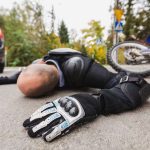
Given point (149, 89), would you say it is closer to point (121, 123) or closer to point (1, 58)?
point (121, 123)

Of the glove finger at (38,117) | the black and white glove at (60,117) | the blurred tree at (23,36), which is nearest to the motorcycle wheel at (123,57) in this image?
the black and white glove at (60,117)

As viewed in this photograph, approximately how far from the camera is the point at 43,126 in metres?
1.32

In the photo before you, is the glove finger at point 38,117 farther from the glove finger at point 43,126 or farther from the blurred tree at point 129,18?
the blurred tree at point 129,18

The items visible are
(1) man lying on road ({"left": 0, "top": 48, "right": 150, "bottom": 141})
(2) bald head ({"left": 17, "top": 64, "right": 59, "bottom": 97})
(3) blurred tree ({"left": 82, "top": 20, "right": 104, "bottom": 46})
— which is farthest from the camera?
(3) blurred tree ({"left": 82, "top": 20, "right": 104, "bottom": 46})

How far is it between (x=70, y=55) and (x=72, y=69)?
0.21m

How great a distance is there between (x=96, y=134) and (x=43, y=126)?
0.79 ft

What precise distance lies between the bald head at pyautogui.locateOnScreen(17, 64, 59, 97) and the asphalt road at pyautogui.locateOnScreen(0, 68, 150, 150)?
0.85 ft

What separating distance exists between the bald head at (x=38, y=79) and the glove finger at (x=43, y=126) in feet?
2.33

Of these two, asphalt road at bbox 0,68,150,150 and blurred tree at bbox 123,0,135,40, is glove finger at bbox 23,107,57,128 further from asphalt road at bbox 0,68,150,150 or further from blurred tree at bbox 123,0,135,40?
blurred tree at bbox 123,0,135,40

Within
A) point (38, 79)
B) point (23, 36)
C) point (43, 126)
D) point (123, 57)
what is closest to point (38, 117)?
point (43, 126)

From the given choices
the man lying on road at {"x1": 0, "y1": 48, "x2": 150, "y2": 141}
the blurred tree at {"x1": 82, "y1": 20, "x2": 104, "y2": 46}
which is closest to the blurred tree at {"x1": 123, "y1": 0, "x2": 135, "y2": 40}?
the blurred tree at {"x1": 82, "y1": 20, "x2": 104, "y2": 46}

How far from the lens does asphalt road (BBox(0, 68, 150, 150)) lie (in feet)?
4.10

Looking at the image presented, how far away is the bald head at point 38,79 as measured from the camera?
2041mm

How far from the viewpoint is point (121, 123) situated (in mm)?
1523
